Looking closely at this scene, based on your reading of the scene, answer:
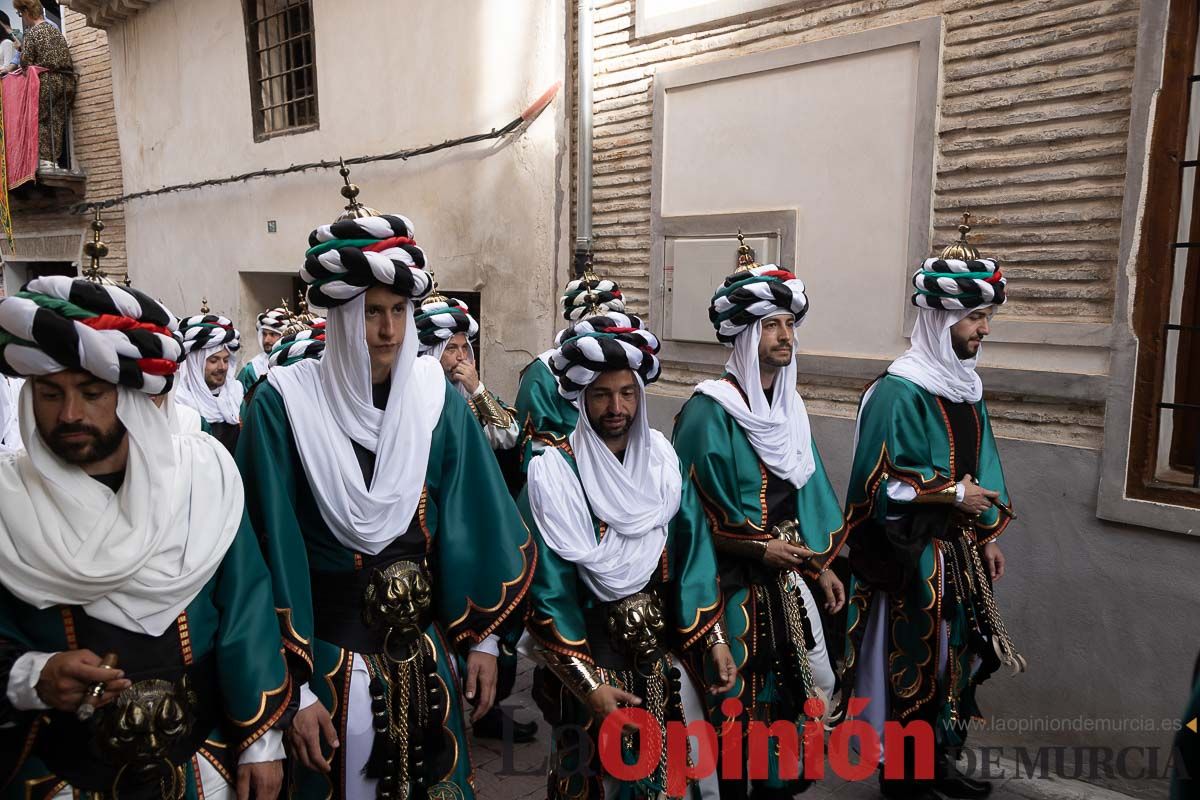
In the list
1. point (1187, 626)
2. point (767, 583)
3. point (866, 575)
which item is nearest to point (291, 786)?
point (767, 583)

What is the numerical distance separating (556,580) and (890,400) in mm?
2044

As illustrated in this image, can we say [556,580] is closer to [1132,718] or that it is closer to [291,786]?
[291,786]

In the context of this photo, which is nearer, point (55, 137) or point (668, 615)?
point (668, 615)

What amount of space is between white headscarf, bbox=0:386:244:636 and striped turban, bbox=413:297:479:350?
2.85m

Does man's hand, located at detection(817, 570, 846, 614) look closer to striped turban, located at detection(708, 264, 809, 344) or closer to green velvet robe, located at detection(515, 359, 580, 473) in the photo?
striped turban, located at detection(708, 264, 809, 344)

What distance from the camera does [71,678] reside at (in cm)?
195

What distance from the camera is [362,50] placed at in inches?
384

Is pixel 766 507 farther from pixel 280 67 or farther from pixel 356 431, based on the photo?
pixel 280 67

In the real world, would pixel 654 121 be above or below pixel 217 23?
below

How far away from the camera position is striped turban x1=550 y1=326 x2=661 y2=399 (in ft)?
9.73

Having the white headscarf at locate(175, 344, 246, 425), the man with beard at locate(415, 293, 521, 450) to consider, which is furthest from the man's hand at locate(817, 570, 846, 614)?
the white headscarf at locate(175, 344, 246, 425)

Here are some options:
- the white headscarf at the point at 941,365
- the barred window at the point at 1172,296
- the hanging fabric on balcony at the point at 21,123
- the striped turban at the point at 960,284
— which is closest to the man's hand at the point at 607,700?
the white headscarf at the point at 941,365

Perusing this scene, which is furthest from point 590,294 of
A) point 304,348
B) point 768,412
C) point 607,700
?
point 607,700

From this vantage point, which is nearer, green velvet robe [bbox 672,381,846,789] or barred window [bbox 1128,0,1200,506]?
green velvet robe [bbox 672,381,846,789]
